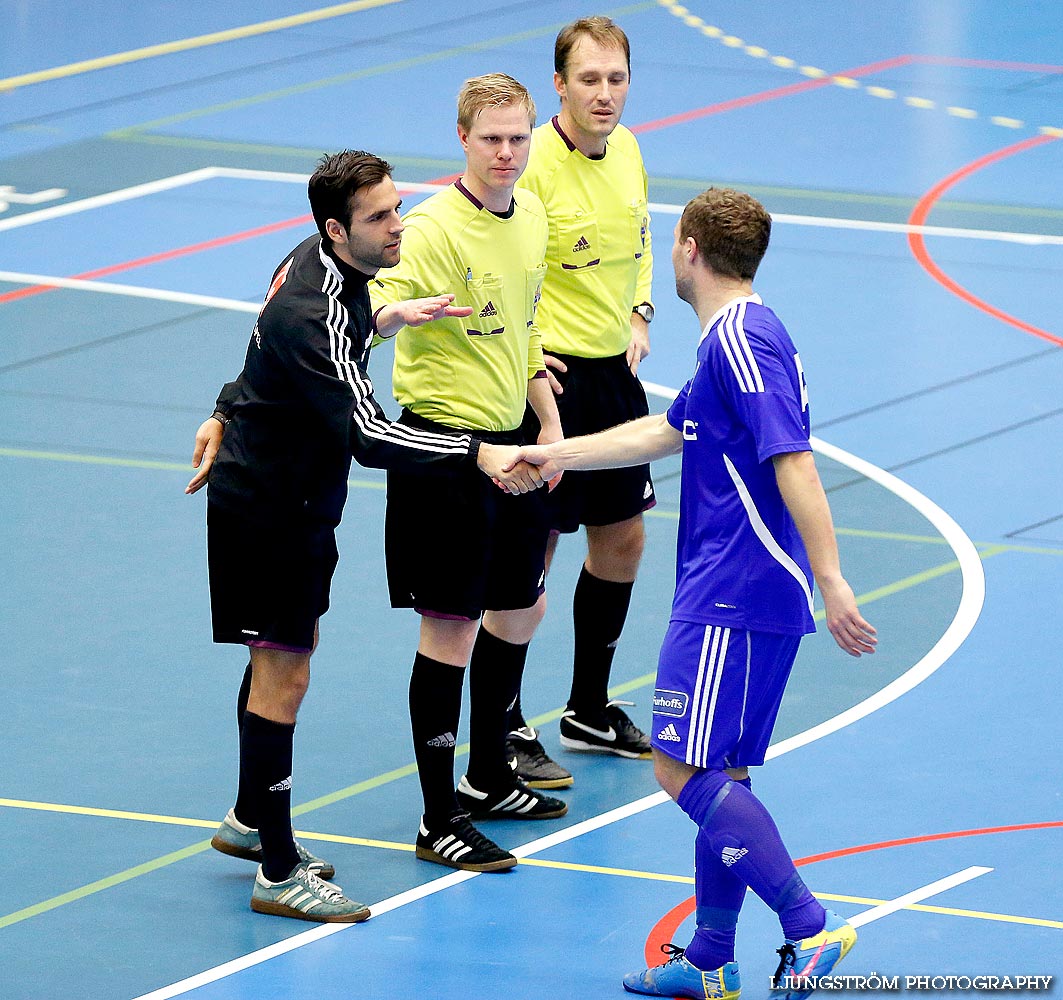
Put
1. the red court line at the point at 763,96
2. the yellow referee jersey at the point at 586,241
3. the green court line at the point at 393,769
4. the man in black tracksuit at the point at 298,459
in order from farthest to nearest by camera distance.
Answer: the red court line at the point at 763,96
the yellow referee jersey at the point at 586,241
the green court line at the point at 393,769
the man in black tracksuit at the point at 298,459

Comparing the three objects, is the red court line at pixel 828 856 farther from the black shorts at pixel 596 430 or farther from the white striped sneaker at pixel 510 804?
the black shorts at pixel 596 430

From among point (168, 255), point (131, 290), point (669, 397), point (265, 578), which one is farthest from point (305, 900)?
point (168, 255)

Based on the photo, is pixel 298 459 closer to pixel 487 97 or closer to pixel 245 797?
pixel 245 797

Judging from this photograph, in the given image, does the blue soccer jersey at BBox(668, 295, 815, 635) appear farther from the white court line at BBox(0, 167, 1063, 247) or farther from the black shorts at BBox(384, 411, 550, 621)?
the white court line at BBox(0, 167, 1063, 247)

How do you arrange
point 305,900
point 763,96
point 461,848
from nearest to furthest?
point 305,900, point 461,848, point 763,96

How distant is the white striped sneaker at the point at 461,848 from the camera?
23.3 feet

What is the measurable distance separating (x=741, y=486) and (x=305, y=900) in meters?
1.96

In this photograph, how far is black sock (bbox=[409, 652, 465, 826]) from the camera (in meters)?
7.19

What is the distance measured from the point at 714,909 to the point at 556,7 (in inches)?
710

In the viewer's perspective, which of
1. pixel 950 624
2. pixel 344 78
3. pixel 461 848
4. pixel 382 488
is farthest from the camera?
pixel 344 78

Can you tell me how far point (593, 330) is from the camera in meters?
8.04

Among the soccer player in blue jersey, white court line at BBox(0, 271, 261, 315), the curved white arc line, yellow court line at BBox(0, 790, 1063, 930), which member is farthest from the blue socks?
white court line at BBox(0, 271, 261, 315)

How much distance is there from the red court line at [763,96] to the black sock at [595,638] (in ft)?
32.5

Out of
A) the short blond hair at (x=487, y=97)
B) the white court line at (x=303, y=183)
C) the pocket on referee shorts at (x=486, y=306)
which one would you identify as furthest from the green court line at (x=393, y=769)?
the white court line at (x=303, y=183)
